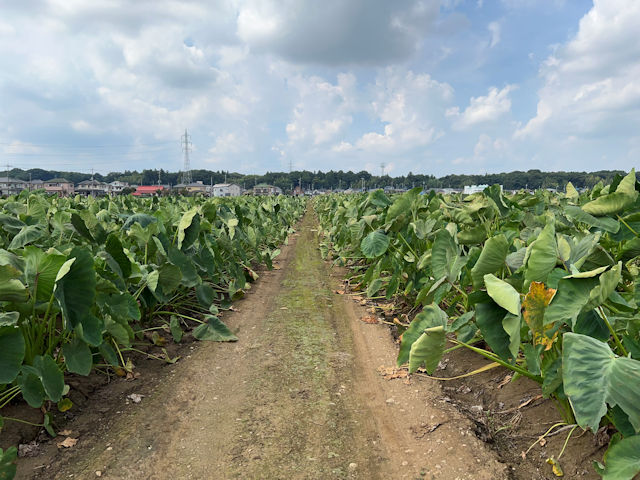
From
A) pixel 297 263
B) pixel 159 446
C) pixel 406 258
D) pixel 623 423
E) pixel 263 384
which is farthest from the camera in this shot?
pixel 297 263

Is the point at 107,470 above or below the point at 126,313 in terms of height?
below

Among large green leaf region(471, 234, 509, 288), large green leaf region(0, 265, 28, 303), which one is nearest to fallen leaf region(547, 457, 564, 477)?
large green leaf region(471, 234, 509, 288)

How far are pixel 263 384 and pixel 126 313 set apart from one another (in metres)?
1.10

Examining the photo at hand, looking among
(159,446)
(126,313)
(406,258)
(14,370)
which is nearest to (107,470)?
(159,446)

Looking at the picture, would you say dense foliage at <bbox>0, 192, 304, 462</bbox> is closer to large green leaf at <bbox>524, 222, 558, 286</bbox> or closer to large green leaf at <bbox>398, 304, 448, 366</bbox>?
large green leaf at <bbox>398, 304, 448, 366</bbox>

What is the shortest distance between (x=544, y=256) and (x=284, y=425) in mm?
1772

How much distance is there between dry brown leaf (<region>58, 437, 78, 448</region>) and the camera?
96.4 inches

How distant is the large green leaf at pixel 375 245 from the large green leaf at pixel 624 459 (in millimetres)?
2904

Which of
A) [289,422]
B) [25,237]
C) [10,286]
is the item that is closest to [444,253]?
[289,422]

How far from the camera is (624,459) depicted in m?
1.56

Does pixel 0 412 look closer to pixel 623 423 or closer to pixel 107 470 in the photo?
pixel 107 470

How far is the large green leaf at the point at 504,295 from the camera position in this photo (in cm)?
167

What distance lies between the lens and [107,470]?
89.6 inches

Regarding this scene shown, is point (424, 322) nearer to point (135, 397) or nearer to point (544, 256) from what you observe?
point (544, 256)
